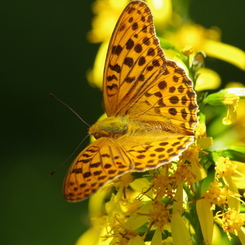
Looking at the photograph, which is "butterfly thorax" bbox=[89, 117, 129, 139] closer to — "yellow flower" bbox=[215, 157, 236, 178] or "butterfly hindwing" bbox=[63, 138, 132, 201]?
"butterfly hindwing" bbox=[63, 138, 132, 201]

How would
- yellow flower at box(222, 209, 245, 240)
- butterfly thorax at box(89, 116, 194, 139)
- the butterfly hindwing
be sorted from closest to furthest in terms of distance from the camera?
1. the butterfly hindwing
2. yellow flower at box(222, 209, 245, 240)
3. butterfly thorax at box(89, 116, 194, 139)

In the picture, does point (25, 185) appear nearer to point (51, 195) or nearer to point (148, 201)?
point (51, 195)

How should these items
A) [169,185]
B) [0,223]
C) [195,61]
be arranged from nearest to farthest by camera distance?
[169,185], [195,61], [0,223]

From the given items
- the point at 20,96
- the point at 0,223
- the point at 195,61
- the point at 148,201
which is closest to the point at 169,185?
the point at 148,201

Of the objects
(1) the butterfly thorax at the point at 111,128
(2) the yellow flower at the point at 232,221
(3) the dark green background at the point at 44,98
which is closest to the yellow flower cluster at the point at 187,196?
(2) the yellow flower at the point at 232,221

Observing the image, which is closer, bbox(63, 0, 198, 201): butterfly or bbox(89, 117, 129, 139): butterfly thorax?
bbox(63, 0, 198, 201): butterfly

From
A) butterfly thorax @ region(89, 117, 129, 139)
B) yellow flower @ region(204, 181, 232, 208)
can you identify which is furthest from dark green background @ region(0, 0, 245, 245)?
yellow flower @ region(204, 181, 232, 208)

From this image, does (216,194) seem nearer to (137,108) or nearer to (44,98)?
(137,108)
